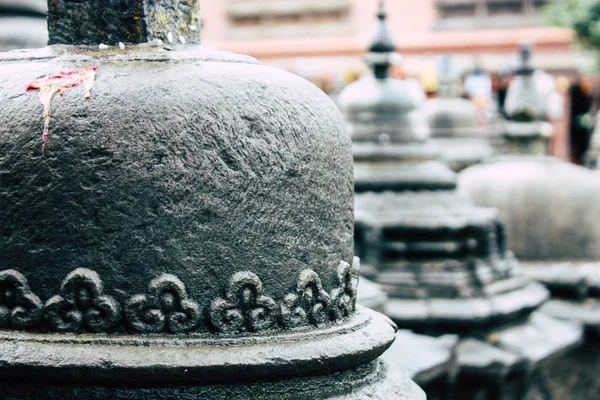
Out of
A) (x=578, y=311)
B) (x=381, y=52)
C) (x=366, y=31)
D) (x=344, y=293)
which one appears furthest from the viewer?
(x=366, y=31)

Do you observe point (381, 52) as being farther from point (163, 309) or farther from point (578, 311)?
point (163, 309)

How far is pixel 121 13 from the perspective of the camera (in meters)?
2.08

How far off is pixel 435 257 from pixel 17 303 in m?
3.84

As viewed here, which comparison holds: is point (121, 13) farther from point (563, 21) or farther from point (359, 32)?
point (359, 32)

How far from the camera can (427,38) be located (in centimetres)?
2627

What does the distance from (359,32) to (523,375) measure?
22.4 meters

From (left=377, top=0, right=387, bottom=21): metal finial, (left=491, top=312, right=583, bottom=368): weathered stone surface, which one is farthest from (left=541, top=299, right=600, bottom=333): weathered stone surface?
(left=377, top=0, right=387, bottom=21): metal finial

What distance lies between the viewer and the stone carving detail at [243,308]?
1.90 meters

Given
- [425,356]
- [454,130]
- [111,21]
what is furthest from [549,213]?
[111,21]

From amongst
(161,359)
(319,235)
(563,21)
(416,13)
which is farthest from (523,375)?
(416,13)

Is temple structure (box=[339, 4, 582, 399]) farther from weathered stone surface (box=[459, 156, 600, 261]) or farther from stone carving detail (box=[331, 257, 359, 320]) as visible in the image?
stone carving detail (box=[331, 257, 359, 320])

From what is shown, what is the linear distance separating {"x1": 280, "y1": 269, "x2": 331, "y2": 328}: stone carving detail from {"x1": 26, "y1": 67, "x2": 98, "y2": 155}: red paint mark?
1.85ft

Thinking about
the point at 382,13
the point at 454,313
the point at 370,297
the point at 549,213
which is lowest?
the point at 454,313

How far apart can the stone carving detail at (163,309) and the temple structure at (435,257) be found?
293 cm
